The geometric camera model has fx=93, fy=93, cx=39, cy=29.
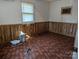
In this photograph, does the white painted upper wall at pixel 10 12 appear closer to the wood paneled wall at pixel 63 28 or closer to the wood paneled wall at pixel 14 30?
the wood paneled wall at pixel 14 30

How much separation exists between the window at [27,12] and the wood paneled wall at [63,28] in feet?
5.60

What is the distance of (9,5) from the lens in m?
4.77

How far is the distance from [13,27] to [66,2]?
333 cm

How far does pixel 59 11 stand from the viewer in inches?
233

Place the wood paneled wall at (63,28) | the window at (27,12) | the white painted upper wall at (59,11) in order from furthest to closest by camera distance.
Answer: the window at (27,12) → the wood paneled wall at (63,28) → the white painted upper wall at (59,11)

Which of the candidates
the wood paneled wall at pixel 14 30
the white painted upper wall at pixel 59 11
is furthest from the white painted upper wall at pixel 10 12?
the white painted upper wall at pixel 59 11

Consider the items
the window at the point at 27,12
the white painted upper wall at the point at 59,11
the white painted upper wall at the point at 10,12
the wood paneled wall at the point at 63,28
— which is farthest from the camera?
the window at the point at 27,12

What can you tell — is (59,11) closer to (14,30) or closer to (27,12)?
(27,12)

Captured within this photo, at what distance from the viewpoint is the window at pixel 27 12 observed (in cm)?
539

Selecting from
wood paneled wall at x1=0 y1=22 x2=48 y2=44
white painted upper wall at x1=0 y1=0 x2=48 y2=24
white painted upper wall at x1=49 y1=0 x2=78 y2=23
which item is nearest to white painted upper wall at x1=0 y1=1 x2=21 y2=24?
white painted upper wall at x1=0 y1=0 x2=48 y2=24

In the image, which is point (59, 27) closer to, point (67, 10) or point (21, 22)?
point (67, 10)

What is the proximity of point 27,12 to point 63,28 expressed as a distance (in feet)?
7.92

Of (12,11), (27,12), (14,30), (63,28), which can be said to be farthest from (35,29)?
(12,11)

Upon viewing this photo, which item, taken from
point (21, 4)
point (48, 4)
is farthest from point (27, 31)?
point (48, 4)
